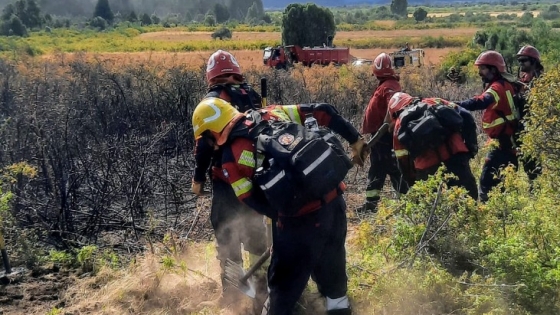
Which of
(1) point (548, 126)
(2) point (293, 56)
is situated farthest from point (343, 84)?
(2) point (293, 56)

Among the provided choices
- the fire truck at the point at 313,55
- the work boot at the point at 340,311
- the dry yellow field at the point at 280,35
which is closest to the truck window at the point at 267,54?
the fire truck at the point at 313,55

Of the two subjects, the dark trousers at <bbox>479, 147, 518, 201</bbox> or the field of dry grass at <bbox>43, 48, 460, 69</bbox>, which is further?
the field of dry grass at <bbox>43, 48, 460, 69</bbox>

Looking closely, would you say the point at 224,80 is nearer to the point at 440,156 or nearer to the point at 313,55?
the point at 440,156

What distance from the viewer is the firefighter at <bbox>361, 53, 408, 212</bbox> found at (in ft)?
21.3

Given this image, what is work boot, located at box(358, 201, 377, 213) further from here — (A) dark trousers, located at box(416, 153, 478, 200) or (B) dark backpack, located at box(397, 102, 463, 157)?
(B) dark backpack, located at box(397, 102, 463, 157)

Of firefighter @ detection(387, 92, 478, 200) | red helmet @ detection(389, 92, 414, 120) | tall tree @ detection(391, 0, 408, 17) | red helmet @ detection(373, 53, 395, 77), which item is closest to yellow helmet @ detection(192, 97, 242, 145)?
firefighter @ detection(387, 92, 478, 200)

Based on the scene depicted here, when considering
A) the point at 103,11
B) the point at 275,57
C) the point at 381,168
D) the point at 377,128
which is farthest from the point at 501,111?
the point at 103,11

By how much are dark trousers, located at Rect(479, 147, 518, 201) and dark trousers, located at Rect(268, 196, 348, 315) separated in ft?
10.5

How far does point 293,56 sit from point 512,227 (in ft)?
87.6

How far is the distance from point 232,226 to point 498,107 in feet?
10.6

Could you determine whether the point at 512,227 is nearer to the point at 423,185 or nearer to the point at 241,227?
the point at 423,185

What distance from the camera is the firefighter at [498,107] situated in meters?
6.05

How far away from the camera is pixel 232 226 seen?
14.4 ft

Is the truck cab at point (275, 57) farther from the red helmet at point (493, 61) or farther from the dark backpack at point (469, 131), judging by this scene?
the dark backpack at point (469, 131)
